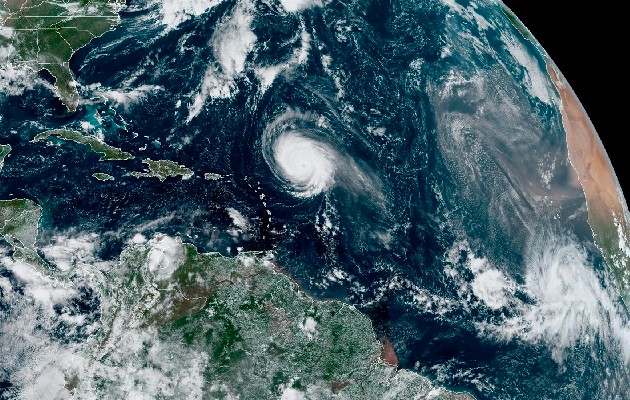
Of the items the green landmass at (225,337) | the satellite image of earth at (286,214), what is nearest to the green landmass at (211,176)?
the satellite image of earth at (286,214)

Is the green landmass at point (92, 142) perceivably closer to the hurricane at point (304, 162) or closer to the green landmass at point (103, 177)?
the green landmass at point (103, 177)

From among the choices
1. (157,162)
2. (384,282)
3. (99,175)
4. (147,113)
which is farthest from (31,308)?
(384,282)

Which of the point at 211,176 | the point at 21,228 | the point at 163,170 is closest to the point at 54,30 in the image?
the point at 163,170

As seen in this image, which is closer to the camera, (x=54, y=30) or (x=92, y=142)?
(x=92, y=142)

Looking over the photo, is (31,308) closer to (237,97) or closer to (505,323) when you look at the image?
(237,97)

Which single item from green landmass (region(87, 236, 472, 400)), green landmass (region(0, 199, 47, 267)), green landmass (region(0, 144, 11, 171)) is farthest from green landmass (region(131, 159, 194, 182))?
green landmass (region(0, 144, 11, 171))

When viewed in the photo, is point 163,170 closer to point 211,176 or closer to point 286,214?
point 211,176
